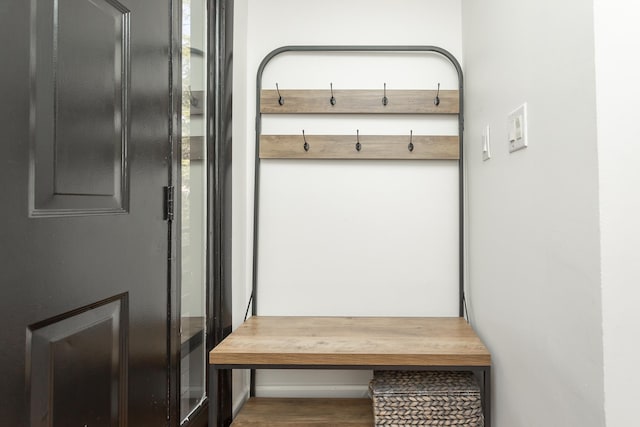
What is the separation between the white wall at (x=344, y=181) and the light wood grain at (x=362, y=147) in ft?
0.20

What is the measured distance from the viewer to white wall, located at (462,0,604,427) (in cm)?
81

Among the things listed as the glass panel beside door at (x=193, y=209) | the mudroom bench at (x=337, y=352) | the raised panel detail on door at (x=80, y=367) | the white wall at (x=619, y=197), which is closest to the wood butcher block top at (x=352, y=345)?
the mudroom bench at (x=337, y=352)

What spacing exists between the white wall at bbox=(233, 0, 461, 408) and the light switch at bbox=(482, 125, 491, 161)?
13.1 inches

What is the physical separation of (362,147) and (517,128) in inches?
31.2

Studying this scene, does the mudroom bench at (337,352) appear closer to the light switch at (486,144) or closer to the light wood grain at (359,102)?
the light switch at (486,144)

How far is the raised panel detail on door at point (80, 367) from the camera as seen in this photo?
73 centimetres

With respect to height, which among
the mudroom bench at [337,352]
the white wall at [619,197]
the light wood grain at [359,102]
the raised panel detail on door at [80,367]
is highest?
the light wood grain at [359,102]

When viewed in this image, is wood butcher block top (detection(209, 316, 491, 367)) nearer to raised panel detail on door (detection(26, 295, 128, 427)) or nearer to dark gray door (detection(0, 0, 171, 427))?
dark gray door (detection(0, 0, 171, 427))

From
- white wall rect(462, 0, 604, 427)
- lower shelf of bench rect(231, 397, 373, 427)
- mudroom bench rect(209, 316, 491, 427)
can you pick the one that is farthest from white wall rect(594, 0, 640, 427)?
lower shelf of bench rect(231, 397, 373, 427)

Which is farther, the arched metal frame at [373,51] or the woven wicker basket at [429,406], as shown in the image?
the arched metal frame at [373,51]

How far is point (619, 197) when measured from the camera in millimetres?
762

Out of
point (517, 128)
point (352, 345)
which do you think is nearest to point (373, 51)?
point (517, 128)

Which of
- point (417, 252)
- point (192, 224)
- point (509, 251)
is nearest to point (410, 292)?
point (417, 252)

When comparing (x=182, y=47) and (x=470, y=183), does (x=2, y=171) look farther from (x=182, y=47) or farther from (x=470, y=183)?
(x=470, y=183)
